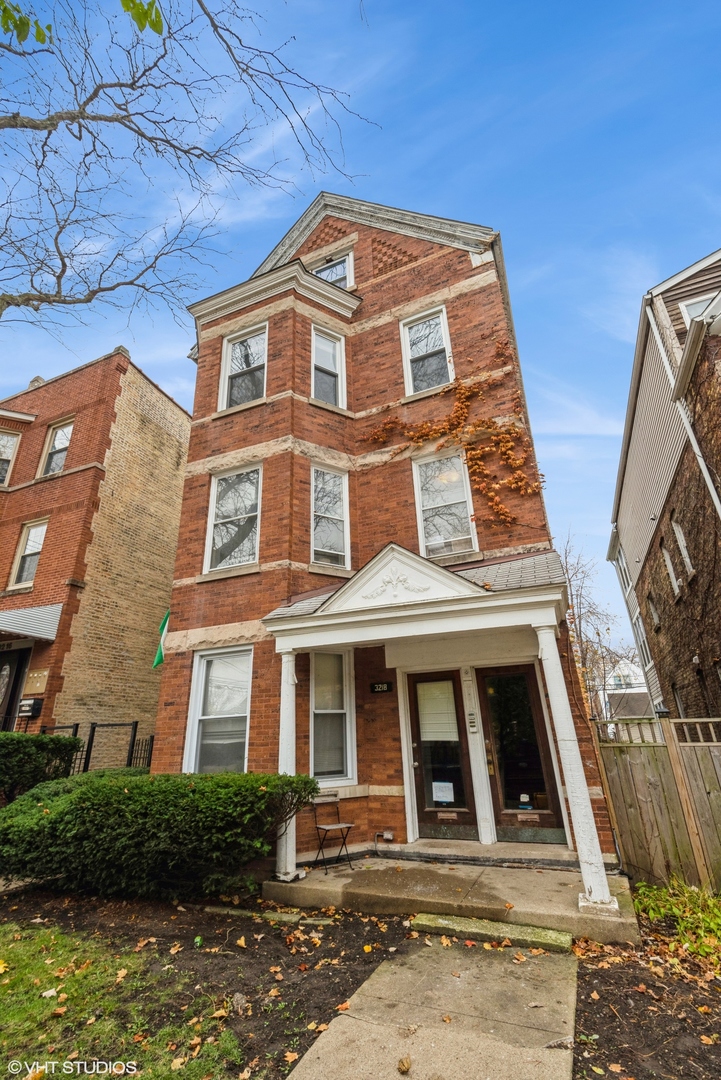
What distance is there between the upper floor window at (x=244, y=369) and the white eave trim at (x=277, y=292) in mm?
772

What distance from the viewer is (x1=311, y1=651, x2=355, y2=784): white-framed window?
24.5 ft

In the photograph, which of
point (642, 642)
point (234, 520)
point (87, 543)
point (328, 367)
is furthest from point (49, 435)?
point (642, 642)

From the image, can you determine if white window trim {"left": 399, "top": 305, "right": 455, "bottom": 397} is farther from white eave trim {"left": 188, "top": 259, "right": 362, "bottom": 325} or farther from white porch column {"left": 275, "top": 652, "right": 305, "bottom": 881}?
white porch column {"left": 275, "top": 652, "right": 305, "bottom": 881}

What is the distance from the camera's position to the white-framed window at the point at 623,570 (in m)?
20.7

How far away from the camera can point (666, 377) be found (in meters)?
10.8

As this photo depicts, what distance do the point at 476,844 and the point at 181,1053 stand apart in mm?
4859

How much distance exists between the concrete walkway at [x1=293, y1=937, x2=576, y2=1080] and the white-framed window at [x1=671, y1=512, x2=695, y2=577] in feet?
32.0

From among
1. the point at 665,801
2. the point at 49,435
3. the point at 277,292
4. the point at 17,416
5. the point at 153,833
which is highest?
the point at 17,416

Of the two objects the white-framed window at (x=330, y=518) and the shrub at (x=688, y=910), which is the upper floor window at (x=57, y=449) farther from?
the shrub at (x=688, y=910)

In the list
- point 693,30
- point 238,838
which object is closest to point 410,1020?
point 238,838

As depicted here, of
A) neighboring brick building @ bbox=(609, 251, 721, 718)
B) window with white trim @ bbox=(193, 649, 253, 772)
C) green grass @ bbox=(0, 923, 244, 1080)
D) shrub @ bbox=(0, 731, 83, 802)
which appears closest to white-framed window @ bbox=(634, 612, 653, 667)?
neighboring brick building @ bbox=(609, 251, 721, 718)

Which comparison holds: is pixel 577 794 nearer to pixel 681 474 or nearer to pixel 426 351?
pixel 426 351

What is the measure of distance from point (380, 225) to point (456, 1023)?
45.1ft

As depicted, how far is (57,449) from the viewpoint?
1406 centimetres
